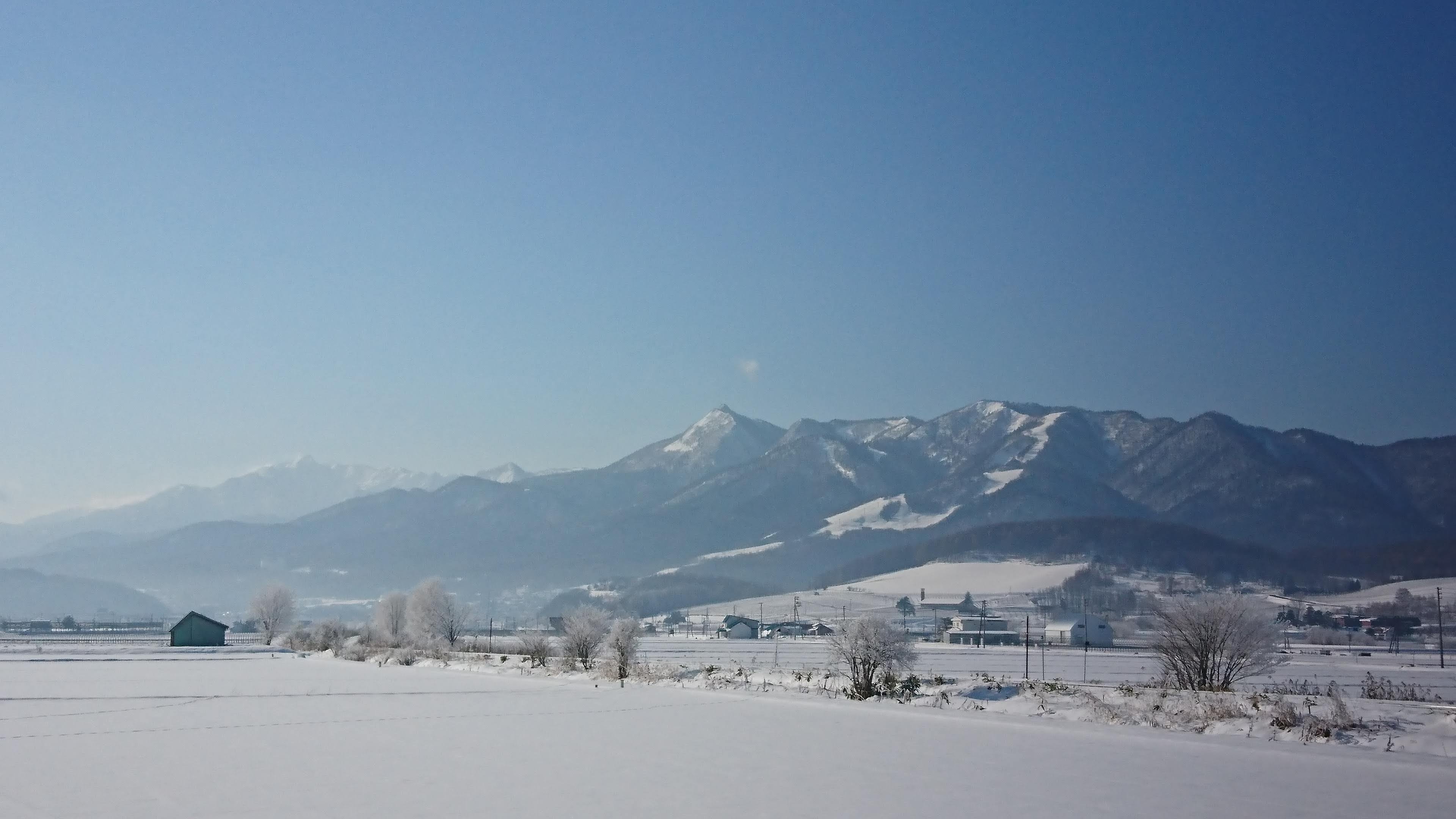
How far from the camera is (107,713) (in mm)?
27375

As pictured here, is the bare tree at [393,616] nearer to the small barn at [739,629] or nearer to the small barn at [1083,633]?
the small barn at [739,629]

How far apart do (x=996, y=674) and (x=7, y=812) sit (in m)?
43.2

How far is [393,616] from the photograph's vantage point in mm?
115250

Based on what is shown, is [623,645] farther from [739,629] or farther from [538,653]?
[739,629]

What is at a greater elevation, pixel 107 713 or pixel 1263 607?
pixel 1263 607

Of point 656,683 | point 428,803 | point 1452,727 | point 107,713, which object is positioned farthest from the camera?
point 656,683

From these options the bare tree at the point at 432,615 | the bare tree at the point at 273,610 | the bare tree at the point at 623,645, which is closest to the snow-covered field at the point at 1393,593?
the bare tree at the point at 432,615

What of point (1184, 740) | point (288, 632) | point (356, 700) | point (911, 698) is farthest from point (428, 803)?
point (288, 632)

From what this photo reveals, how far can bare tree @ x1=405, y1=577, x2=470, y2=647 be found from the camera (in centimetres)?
10469

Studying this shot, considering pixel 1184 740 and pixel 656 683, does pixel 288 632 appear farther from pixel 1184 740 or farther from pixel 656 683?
pixel 1184 740

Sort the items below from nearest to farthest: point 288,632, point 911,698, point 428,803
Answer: point 428,803 → point 911,698 → point 288,632

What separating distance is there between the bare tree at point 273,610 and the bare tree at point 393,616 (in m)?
12.4

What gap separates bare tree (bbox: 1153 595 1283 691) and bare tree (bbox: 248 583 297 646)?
111088mm

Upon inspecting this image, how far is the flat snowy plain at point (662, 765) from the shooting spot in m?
13.5
